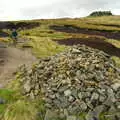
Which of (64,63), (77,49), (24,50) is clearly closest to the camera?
(64,63)

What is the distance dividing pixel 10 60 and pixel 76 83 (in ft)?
61.0

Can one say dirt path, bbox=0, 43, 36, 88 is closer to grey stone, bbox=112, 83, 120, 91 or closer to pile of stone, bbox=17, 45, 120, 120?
pile of stone, bbox=17, 45, 120, 120

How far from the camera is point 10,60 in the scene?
45812mm

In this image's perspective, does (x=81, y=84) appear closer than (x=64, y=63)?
Yes

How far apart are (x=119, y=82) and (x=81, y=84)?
327 centimetres

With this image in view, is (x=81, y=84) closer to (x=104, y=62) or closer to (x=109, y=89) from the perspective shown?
(x=109, y=89)

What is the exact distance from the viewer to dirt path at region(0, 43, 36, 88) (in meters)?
36.7

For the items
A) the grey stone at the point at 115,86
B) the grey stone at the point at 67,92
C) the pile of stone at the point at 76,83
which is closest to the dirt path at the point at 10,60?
the pile of stone at the point at 76,83

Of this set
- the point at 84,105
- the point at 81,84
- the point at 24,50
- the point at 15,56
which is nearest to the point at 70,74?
the point at 81,84

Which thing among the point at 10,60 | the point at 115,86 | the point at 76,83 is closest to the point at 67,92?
the point at 76,83

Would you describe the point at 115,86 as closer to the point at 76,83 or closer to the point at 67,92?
the point at 76,83

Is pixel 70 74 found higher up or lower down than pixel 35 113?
higher up

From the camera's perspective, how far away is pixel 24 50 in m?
55.6

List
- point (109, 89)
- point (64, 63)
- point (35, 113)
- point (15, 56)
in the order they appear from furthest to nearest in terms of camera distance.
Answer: point (15, 56), point (64, 63), point (109, 89), point (35, 113)
